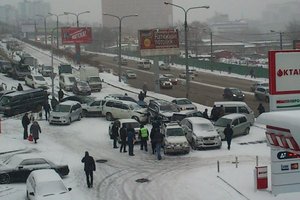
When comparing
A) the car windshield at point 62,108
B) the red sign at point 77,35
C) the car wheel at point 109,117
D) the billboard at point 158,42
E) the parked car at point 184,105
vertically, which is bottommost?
the car wheel at point 109,117

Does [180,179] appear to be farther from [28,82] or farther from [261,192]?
[28,82]

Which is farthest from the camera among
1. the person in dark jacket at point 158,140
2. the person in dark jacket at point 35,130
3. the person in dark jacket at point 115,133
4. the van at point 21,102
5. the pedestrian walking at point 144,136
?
the van at point 21,102

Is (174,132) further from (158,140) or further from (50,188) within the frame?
(50,188)

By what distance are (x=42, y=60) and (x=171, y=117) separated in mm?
63895

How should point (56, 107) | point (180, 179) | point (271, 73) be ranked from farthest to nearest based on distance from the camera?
1. point (56, 107)
2. point (180, 179)
3. point (271, 73)

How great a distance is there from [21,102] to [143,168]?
1562cm

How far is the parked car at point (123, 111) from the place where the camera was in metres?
32.3

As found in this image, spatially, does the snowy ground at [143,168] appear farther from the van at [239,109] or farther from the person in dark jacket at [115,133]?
the van at [239,109]

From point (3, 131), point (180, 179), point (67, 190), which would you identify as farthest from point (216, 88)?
point (67, 190)

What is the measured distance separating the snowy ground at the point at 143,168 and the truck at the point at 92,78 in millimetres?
18953

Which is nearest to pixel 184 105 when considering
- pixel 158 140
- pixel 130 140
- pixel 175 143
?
pixel 175 143

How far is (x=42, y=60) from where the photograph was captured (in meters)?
91.3

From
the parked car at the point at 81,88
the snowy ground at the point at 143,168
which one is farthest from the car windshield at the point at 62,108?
the parked car at the point at 81,88

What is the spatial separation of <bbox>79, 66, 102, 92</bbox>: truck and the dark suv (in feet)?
59.7
